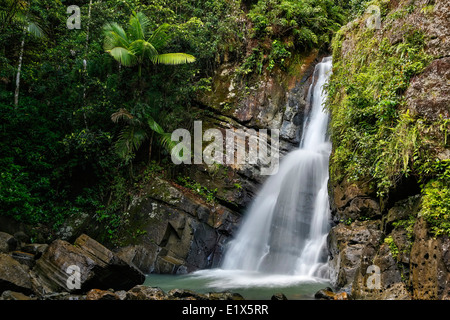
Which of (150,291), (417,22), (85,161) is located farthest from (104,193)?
(417,22)

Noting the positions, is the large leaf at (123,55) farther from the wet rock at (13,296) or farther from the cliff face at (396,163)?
the wet rock at (13,296)

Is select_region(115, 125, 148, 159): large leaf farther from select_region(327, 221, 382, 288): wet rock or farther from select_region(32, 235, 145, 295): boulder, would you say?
select_region(327, 221, 382, 288): wet rock

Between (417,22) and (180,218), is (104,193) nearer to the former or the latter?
(180,218)

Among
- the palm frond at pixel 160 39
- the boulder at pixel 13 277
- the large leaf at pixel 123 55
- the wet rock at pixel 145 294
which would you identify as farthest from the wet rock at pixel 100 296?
the palm frond at pixel 160 39

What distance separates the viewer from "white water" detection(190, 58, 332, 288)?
8336mm

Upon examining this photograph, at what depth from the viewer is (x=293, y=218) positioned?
31.7 ft

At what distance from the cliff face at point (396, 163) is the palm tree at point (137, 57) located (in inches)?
252

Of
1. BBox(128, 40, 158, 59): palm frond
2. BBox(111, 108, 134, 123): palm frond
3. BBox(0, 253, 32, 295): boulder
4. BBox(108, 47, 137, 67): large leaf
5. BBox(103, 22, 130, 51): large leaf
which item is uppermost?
BBox(103, 22, 130, 51): large leaf

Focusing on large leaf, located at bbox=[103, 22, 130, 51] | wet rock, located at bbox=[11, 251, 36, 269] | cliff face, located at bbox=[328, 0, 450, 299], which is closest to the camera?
cliff face, located at bbox=[328, 0, 450, 299]

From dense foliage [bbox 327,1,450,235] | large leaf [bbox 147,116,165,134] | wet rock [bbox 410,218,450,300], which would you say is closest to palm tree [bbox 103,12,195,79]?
large leaf [bbox 147,116,165,134]

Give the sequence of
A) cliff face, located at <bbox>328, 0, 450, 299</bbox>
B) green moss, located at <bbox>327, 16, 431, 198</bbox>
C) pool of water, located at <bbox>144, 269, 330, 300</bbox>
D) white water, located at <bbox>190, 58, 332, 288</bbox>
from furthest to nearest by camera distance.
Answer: white water, located at <bbox>190, 58, 332, 288</bbox>
pool of water, located at <bbox>144, 269, 330, 300</bbox>
green moss, located at <bbox>327, 16, 431, 198</bbox>
cliff face, located at <bbox>328, 0, 450, 299</bbox>

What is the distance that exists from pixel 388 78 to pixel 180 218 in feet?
23.1

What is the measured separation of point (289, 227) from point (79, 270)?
237 inches

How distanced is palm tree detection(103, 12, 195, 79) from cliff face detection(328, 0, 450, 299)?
262 inches
